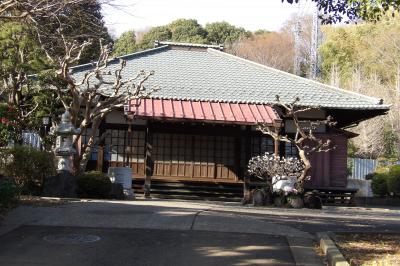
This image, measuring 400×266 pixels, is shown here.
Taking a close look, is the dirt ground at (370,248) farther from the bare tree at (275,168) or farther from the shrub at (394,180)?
the shrub at (394,180)

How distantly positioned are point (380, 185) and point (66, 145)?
1508cm

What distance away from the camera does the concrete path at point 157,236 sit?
21.4 ft

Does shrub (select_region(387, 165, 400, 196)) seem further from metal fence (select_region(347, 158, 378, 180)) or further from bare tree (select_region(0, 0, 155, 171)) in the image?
bare tree (select_region(0, 0, 155, 171))

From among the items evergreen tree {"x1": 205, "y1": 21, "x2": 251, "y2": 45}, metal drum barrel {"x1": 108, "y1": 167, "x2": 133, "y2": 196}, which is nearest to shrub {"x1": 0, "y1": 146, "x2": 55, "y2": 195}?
metal drum barrel {"x1": 108, "y1": 167, "x2": 133, "y2": 196}

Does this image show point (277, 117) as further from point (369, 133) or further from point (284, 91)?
point (369, 133)

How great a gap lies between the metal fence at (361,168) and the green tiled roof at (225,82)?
8260mm

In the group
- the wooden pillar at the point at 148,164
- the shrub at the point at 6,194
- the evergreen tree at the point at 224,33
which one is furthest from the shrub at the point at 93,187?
the evergreen tree at the point at 224,33

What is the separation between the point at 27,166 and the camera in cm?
1367

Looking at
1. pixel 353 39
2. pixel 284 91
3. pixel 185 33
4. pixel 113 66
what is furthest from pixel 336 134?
pixel 185 33

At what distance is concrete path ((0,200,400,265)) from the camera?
21.4 feet

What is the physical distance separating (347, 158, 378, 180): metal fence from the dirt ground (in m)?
19.2

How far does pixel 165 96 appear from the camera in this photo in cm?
1914

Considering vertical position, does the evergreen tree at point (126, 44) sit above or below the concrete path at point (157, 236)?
above

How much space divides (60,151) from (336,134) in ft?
35.7
